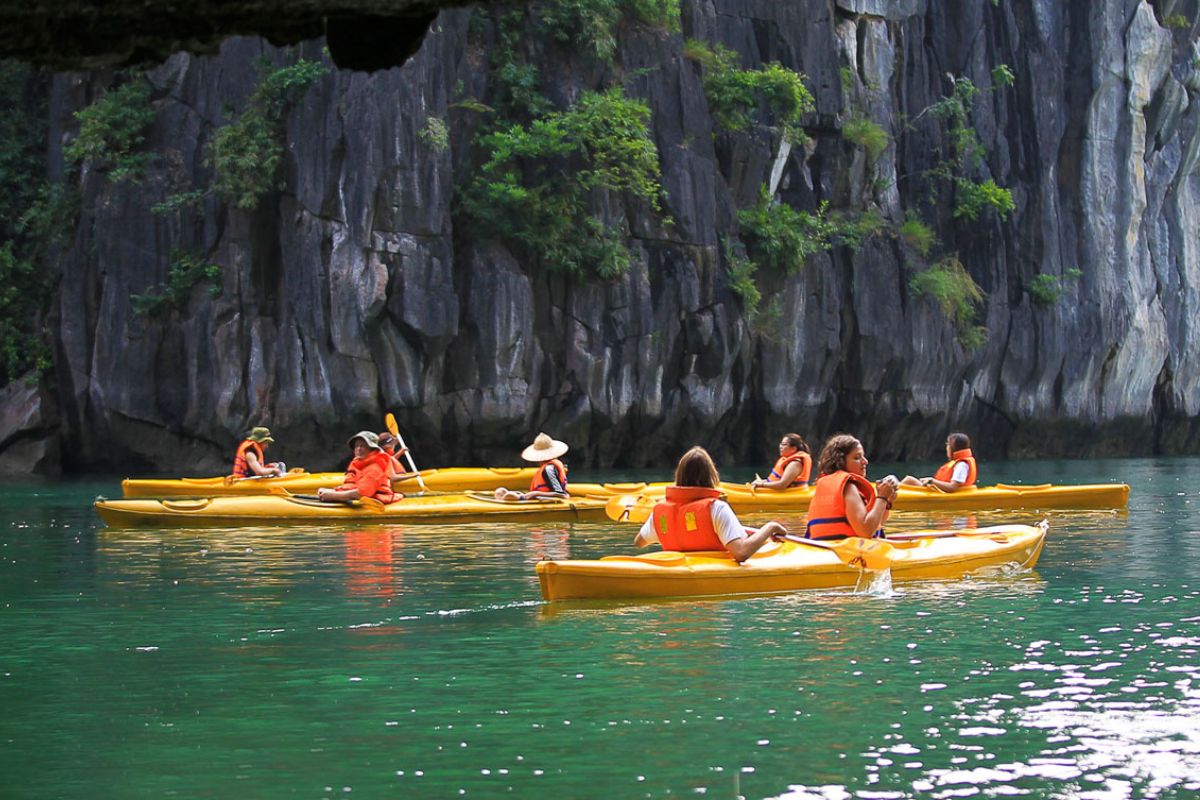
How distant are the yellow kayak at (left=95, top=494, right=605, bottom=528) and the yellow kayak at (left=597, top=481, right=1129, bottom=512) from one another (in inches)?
37.1

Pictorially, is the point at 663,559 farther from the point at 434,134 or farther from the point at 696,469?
the point at 434,134

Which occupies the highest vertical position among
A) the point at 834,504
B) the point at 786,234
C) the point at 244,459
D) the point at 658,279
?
the point at 786,234

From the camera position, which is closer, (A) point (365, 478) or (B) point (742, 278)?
(A) point (365, 478)

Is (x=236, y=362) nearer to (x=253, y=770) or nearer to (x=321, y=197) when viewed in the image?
(x=321, y=197)

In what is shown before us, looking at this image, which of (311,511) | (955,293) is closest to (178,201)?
(311,511)

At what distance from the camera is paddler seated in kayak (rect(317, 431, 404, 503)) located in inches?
711

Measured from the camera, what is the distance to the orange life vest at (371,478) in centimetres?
1820

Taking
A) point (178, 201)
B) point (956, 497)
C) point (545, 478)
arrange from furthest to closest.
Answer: point (178, 201) → point (956, 497) → point (545, 478)

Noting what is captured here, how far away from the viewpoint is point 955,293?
36156 mm

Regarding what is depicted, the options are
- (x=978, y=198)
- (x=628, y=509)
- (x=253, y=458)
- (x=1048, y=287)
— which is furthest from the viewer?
(x=1048, y=287)

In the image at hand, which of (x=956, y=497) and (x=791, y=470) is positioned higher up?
(x=791, y=470)

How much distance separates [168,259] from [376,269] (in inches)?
180

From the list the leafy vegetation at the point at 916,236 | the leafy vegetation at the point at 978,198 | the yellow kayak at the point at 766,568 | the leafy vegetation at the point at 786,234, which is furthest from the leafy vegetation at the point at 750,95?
the yellow kayak at the point at 766,568

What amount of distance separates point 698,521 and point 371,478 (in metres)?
8.08
